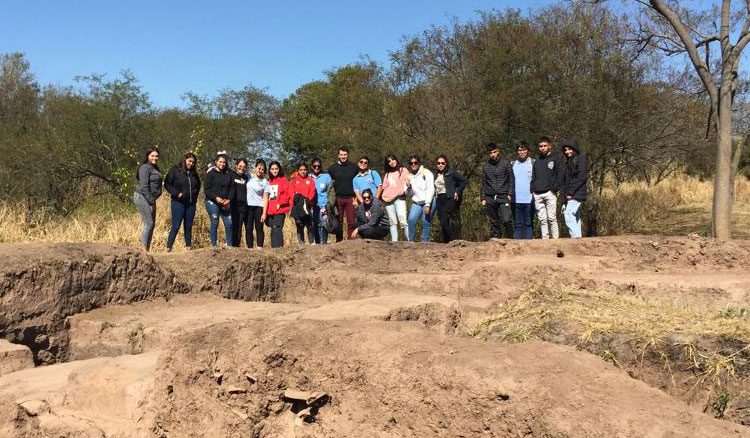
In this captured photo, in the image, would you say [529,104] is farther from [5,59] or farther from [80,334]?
[5,59]

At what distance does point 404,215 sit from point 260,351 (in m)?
6.56

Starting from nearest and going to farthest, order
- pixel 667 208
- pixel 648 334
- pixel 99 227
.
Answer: pixel 648 334, pixel 99 227, pixel 667 208

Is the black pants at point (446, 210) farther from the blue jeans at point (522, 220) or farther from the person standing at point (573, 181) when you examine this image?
the person standing at point (573, 181)

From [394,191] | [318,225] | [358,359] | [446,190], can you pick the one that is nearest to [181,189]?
[318,225]

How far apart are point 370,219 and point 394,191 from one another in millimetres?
567

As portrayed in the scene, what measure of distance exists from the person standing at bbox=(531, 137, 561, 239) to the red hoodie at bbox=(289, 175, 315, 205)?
130 inches

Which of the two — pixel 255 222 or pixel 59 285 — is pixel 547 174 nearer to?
pixel 255 222

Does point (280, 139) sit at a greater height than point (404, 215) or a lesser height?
greater

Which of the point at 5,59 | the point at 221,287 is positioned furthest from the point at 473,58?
the point at 5,59

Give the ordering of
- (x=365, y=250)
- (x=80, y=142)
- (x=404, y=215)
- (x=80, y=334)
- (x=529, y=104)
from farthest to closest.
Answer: (x=80, y=142), (x=529, y=104), (x=404, y=215), (x=365, y=250), (x=80, y=334)

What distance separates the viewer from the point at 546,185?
9.66 m

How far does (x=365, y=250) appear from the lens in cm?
925

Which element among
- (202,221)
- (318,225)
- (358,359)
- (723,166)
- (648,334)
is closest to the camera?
(358,359)

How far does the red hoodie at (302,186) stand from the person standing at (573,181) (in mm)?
3733
